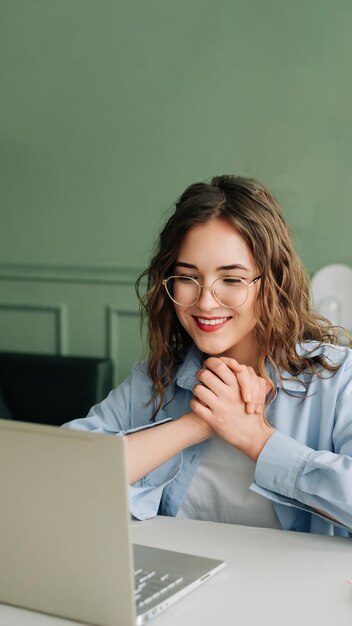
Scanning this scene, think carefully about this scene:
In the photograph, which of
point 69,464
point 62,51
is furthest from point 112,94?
point 69,464

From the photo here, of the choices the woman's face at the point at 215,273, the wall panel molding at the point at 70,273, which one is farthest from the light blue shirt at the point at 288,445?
the wall panel molding at the point at 70,273

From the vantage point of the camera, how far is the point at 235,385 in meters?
1.56

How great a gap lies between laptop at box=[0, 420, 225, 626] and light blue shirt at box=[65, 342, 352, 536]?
1.37 ft

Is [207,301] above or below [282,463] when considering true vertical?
above

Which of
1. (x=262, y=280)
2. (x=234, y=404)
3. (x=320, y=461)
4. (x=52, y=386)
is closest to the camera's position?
(x=320, y=461)

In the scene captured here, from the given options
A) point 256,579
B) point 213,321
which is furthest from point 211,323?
point 256,579

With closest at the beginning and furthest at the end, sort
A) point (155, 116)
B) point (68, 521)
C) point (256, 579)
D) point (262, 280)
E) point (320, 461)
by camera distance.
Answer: point (68, 521), point (256, 579), point (320, 461), point (262, 280), point (155, 116)

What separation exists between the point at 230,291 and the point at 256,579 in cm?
56

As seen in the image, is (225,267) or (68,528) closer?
(68,528)

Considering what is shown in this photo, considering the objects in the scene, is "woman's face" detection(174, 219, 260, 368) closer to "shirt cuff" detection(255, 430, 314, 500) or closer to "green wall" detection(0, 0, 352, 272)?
"shirt cuff" detection(255, 430, 314, 500)

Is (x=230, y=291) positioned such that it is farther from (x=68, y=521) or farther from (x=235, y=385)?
(x=68, y=521)

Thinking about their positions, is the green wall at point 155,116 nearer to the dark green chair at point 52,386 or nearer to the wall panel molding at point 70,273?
the wall panel molding at point 70,273

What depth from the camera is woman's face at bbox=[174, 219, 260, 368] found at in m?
1.59

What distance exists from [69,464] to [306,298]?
0.91m
